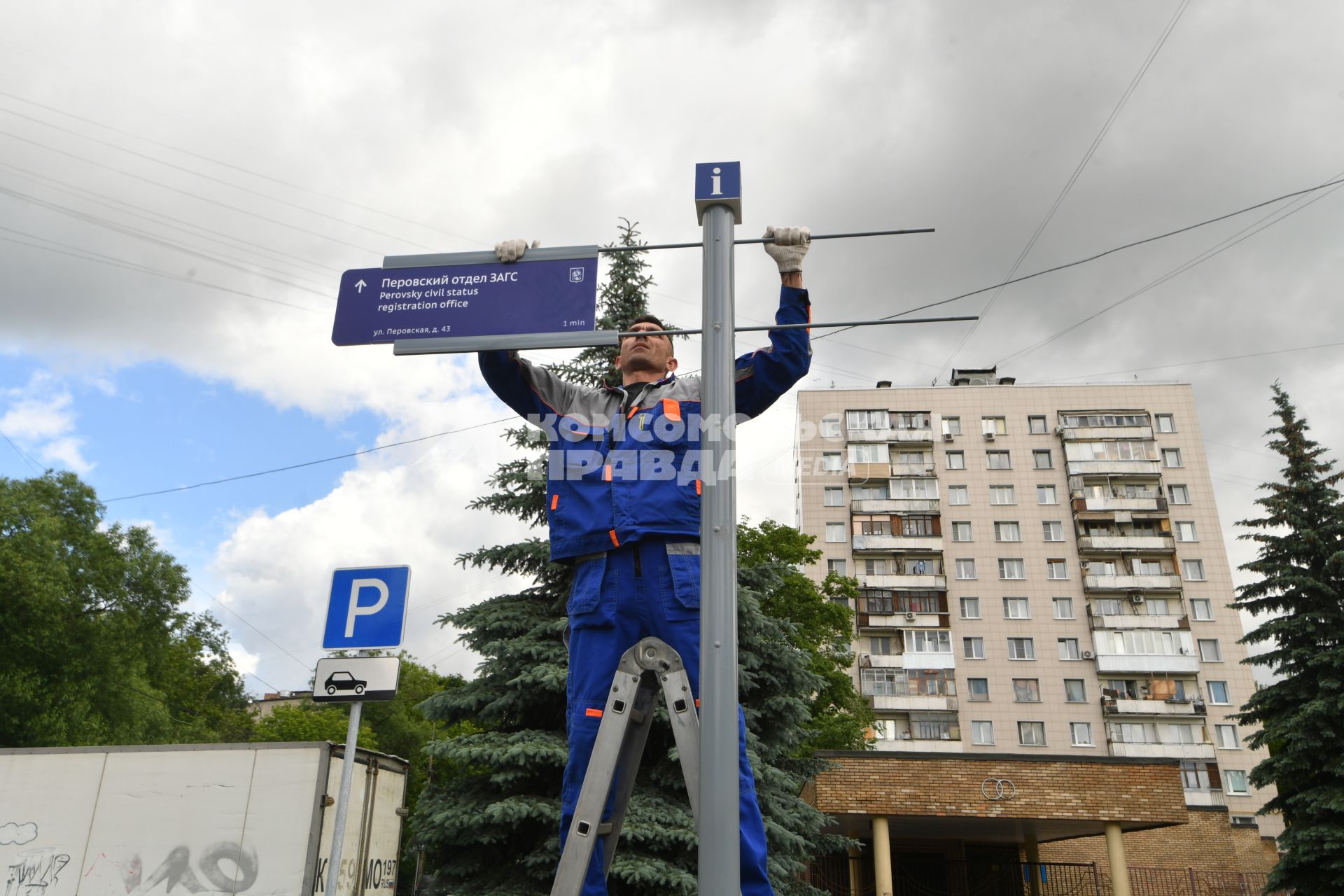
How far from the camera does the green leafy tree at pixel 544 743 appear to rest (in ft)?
27.3

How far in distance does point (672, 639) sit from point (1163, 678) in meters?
45.9

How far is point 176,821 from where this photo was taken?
8914 mm

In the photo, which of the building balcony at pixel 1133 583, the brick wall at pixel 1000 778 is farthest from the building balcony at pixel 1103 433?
the brick wall at pixel 1000 778

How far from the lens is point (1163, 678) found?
41188mm

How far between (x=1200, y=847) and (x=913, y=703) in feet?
43.8

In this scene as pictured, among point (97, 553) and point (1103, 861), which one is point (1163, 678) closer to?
point (1103, 861)

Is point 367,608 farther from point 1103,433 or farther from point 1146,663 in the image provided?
point 1103,433

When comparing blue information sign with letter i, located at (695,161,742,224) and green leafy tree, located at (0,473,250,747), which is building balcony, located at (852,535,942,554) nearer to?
green leafy tree, located at (0,473,250,747)

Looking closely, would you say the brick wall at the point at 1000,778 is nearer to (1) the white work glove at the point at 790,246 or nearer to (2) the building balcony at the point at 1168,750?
(1) the white work glove at the point at 790,246

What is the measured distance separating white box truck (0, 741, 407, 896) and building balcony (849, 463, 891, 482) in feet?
126

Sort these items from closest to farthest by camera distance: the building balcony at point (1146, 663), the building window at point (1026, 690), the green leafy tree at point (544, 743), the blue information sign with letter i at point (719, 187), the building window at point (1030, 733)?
1. the blue information sign with letter i at point (719, 187)
2. the green leafy tree at point (544, 743)
3. the building window at point (1030, 733)
4. the building balcony at point (1146, 663)
5. the building window at point (1026, 690)

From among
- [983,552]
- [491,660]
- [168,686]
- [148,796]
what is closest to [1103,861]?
[983,552]

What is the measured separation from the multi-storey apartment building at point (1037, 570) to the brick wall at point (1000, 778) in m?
19.3

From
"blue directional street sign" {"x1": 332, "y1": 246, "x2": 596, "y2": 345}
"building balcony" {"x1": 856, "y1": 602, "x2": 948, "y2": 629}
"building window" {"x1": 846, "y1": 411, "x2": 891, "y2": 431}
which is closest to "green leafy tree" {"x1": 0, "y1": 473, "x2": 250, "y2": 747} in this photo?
"blue directional street sign" {"x1": 332, "y1": 246, "x2": 596, "y2": 345}
